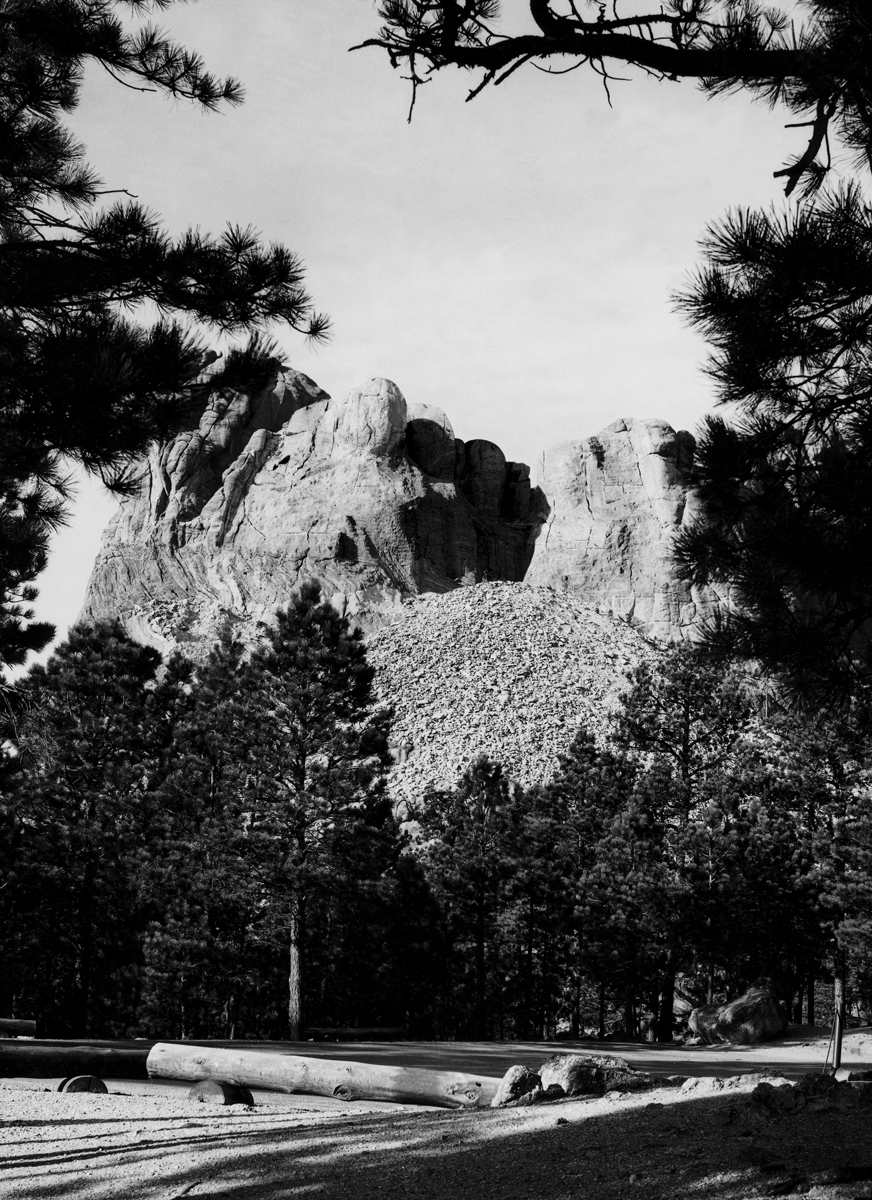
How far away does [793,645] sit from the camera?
20.7 ft

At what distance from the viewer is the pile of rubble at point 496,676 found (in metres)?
70.7

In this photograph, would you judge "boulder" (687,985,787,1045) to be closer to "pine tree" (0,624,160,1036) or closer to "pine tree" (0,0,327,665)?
"pine tree" (0,624,160,1036)

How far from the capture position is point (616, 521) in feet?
342

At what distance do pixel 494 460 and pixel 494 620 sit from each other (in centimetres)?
2861

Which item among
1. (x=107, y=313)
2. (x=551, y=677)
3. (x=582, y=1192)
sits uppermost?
(x=551, y=677)

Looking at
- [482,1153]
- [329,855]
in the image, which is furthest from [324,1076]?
[329,855]

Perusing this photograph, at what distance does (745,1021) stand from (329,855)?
950 cm

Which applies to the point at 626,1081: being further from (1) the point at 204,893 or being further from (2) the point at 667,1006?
(2) the point at 667,1006

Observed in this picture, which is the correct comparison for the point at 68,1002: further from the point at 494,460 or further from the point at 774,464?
the point at 494,460

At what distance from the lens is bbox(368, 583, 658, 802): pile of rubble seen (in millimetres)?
70688

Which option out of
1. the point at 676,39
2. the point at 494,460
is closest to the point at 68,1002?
the point at 676,39

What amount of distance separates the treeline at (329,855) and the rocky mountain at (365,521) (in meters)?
61.4

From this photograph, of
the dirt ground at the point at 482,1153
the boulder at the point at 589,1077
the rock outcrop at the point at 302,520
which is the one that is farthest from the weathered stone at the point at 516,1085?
the rock outcrop at the point at 302,520

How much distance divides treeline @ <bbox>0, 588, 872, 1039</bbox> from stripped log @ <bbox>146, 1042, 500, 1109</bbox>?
38.7ft
